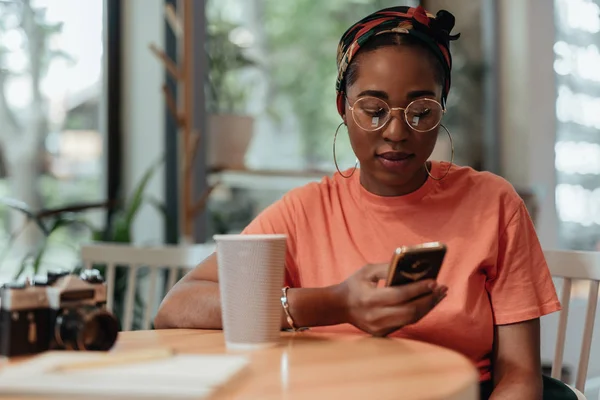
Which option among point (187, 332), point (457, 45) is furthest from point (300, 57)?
point (187, 332)

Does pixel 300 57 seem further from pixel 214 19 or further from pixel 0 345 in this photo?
pixel 0 345

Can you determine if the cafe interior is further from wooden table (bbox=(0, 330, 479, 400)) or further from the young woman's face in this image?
the young woman's face

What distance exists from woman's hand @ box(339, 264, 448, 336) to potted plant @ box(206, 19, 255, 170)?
205 cm

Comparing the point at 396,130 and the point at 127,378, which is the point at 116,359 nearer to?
the point at 127,378

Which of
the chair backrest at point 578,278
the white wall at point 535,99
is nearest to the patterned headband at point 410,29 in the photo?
the chair backrest at point 578,278

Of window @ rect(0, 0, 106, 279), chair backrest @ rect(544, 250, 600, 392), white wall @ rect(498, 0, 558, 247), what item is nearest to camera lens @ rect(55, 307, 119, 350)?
chair backrest @ rect(544, 250, 600, 392)

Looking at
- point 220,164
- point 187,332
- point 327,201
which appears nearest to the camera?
point 187,332

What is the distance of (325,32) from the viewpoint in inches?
156

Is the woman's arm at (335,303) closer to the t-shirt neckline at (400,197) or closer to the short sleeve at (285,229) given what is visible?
the short sleeve at (285,229)

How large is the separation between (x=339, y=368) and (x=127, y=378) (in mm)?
276

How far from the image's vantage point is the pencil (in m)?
0.96

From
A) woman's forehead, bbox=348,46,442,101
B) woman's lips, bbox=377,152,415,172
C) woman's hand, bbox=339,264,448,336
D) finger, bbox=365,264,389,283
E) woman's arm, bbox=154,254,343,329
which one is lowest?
woman's arm, bbox=154,254,343,329

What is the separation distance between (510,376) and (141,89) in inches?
87.7

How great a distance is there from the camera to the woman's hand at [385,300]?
1.15 meters
